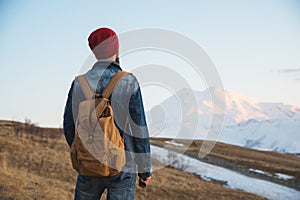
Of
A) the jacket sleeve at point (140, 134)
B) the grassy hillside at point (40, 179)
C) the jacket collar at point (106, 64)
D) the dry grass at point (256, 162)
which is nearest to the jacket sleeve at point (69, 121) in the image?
the jacket collar at point (106, 64)

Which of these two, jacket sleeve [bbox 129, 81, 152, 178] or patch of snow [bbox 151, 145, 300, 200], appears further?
patch of snow [bbox 151, 145, 300, 200]

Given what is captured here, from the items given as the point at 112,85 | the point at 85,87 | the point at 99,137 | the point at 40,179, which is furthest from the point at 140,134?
the point at 40,179

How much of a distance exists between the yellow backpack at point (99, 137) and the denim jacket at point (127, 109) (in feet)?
0.21

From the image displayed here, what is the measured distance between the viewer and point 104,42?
2.74 metres

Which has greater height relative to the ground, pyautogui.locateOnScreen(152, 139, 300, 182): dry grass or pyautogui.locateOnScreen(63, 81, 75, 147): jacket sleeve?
pyautogui.locateOnScreen(63, 81, 75, 147): jacket sleeve

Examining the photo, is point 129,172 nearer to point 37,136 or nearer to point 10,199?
point 10,199

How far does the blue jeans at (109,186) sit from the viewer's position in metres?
2.67

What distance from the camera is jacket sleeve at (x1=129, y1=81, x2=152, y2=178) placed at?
266cm

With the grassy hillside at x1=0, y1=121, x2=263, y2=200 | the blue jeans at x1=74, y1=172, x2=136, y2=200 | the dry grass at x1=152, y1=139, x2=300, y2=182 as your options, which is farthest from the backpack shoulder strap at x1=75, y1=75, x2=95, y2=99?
the dry grass at x1=152, y1=139, x2=300, y2=182

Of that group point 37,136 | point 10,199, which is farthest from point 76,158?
point 37,136

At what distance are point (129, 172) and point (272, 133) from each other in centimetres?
17533

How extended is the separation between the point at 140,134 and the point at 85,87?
22.9 inches

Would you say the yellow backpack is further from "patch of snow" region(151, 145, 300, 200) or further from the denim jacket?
"patch of snow" region(151, 145, 300, 200)

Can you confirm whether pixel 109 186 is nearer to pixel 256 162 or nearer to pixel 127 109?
pixel 127 109
